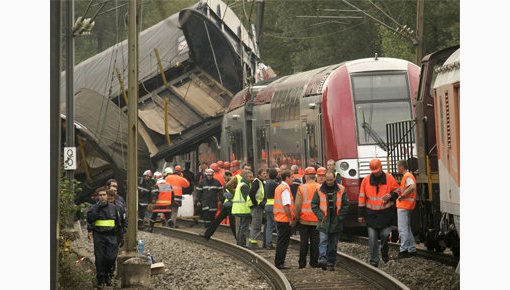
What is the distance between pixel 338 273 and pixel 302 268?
0.66m

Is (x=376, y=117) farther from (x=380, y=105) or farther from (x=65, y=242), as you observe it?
(x=65, y=242)

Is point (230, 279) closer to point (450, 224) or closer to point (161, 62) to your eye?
point (450, 224)

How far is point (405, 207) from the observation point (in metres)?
16.0

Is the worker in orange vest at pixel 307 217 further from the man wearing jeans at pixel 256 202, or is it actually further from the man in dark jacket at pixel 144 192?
the man in dark jacket at pixel 144 192

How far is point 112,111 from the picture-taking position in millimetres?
20203

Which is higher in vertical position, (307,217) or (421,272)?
(307,217)

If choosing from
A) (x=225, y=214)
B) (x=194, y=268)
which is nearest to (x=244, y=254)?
(x=194, y=268)

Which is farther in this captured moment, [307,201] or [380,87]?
[380,87]

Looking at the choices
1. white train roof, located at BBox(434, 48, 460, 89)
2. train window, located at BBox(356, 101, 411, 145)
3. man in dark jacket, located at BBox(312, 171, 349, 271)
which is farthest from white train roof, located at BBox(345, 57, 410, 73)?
man in dark jacket, located at BBox(312, 171, 349, 271)

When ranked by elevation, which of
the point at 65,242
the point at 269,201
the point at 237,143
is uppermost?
the point at 237,143

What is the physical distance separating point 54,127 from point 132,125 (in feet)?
10.9

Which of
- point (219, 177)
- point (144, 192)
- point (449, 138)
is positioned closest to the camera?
Result: point (449, 138)

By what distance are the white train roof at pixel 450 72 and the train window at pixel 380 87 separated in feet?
11.5

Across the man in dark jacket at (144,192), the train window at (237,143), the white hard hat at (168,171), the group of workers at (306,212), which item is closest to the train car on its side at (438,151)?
the group of workers at (306,212)
